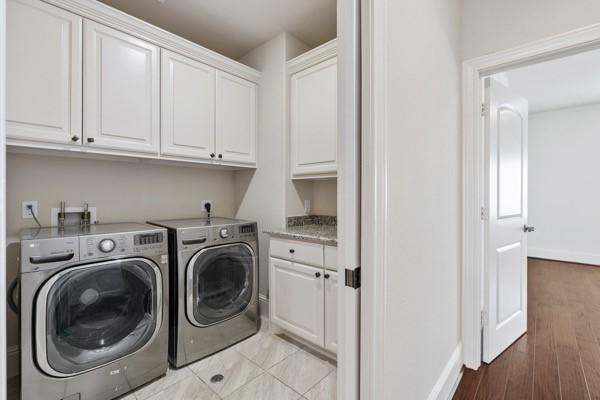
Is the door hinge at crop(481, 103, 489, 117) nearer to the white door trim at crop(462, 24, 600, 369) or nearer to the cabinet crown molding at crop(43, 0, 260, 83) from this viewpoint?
the white door trim at crop(462, 24, 600, 369)

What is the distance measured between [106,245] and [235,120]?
152cm

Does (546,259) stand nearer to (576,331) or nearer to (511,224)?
(576,331)

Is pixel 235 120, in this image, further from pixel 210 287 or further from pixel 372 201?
pixel 372 201

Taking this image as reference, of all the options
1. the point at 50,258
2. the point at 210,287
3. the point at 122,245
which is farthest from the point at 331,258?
the point at 50,258

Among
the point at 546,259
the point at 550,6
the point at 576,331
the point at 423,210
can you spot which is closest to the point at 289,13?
the point at 550,6

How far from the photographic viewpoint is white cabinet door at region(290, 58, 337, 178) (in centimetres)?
227

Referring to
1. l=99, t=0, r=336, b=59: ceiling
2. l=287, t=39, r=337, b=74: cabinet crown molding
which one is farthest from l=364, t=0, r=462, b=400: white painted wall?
l=99, t=0, r=336, b=59: ceiling

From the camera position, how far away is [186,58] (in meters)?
2.23

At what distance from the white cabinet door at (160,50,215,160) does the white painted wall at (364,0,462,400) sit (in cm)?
175

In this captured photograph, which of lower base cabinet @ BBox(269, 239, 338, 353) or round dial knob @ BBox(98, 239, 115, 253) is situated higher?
round dial knob @ BBox(98, 239, 115, 253)

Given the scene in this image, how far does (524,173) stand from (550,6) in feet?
4.18

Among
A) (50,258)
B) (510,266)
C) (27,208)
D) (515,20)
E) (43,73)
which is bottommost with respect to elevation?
(510,266)

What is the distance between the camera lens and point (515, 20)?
166cm

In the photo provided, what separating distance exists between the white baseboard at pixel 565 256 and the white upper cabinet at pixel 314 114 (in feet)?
16.2
